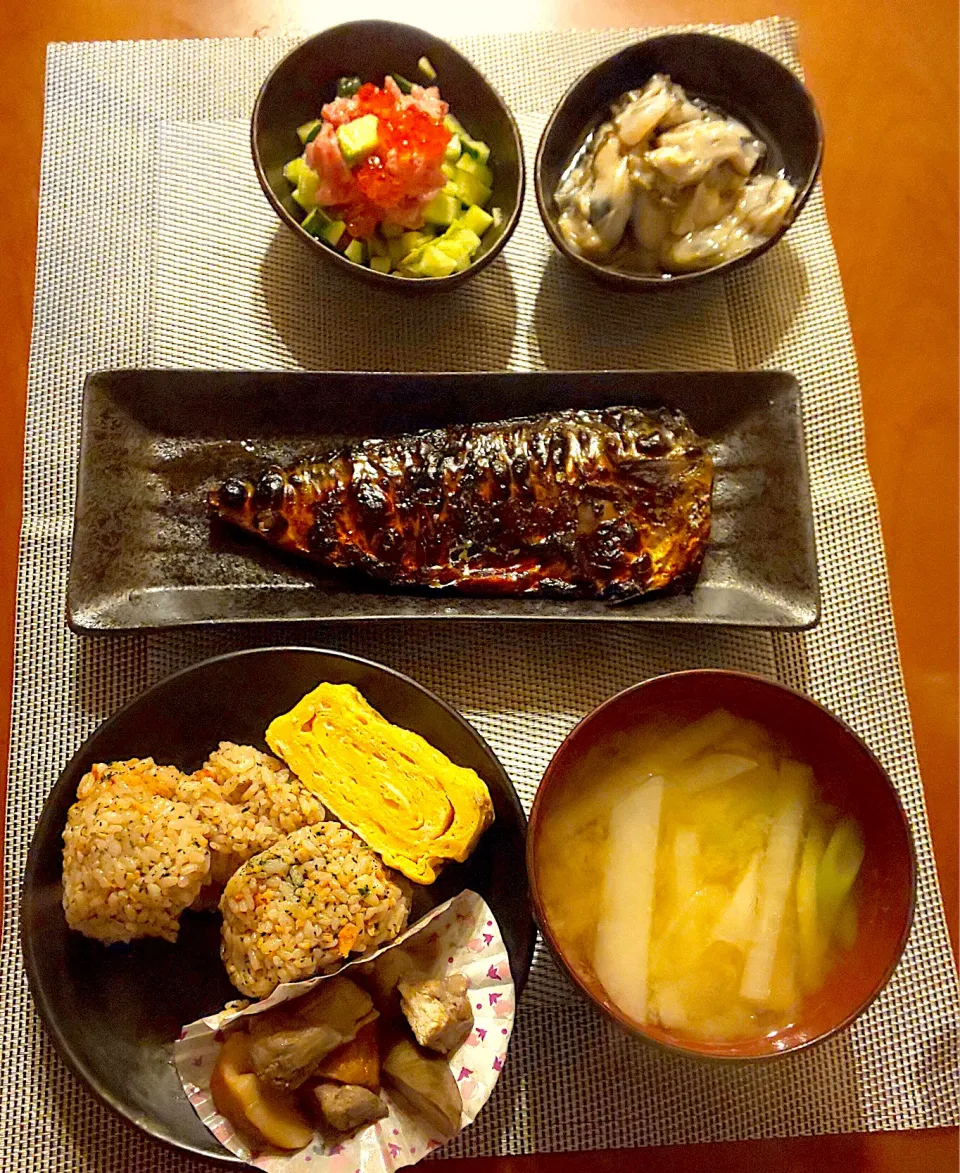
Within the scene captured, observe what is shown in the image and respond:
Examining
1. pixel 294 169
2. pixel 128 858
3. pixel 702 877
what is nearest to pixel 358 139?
pixel 294 169

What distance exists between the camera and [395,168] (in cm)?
167

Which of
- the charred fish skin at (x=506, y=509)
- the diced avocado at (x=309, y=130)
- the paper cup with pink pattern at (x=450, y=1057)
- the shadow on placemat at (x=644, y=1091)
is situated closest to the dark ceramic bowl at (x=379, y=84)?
the diced avocado at (x=309, y=130)

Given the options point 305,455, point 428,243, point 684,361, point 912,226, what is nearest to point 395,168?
point 428,243

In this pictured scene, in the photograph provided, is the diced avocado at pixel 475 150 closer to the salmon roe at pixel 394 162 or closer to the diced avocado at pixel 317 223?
the salmon roe at pixel 394 162

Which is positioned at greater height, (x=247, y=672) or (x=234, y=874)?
(x=247, y=672)

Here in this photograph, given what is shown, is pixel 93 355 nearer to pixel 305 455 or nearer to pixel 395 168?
pixel 305 455

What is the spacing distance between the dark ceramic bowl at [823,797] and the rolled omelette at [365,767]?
19 cm

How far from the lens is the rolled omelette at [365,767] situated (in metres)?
1.45

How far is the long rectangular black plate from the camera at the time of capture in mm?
1624

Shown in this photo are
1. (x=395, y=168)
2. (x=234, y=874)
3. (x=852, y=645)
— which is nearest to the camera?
(x=234, y=874)

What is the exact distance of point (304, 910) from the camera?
131cm

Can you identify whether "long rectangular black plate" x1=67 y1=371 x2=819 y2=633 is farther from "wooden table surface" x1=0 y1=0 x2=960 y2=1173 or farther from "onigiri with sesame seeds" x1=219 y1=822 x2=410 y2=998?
"onigiri with sesame seeds" x1=219 y1=822 x2=410 y2=998

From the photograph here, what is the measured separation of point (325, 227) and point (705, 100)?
0.78 metres

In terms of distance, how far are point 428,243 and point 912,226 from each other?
1.07m
